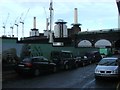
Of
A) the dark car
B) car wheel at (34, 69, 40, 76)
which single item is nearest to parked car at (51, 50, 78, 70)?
the dark car

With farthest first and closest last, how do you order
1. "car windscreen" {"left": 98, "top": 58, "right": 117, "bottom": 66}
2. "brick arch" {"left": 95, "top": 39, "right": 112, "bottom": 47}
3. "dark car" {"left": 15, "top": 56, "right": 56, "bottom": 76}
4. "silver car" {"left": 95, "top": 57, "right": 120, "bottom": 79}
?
1. "brick arch" {"left": 95, "top": 39, "right": 112, "bottom": 47}
2. "dark car" {"left": 15, "top": 56, "right": 56, "bottom": 76}
3. "car windscreen" {"left": 98, "top": 58, "right": 117, "bottom": 66}
4. "silver car" {"left": 95, "top": 57, "right": 120, "bottom": 79}

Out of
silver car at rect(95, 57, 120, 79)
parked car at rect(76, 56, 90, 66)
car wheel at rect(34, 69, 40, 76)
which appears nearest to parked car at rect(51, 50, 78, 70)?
parked car at rect(76, 56, 90, 66)

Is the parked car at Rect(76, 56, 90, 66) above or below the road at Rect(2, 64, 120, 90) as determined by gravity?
above

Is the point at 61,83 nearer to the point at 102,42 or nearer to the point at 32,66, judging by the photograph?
the point at 32,66

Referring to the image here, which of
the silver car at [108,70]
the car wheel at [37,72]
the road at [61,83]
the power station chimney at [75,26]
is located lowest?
the road at [61,83]

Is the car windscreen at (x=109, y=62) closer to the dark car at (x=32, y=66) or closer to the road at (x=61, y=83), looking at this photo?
the road at (x=61, y=83)

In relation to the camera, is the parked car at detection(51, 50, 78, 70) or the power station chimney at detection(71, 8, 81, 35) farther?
the power station chimney at detection(71, 8, 81, 35)

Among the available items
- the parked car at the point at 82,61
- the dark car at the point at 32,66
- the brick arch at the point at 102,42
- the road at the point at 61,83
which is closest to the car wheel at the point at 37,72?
the dark car at the point at 32,66

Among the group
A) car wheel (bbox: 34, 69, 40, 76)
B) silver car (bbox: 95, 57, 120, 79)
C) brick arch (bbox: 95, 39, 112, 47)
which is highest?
brick arch (bbox: 95, 39, 112, 47)

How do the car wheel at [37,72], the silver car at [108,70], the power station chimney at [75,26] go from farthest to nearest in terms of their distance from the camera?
→ the power station chimney at [75,26] → the car wheel at [37,72] → the silver car at [108,70]

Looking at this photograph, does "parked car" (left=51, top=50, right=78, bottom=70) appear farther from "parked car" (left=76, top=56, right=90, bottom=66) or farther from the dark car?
the dark car

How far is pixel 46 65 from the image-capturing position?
2764 cm

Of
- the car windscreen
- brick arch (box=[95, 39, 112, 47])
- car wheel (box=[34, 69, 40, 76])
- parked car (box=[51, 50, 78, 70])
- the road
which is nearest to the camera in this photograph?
the road

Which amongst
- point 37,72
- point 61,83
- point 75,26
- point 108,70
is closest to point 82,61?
point 37,72
